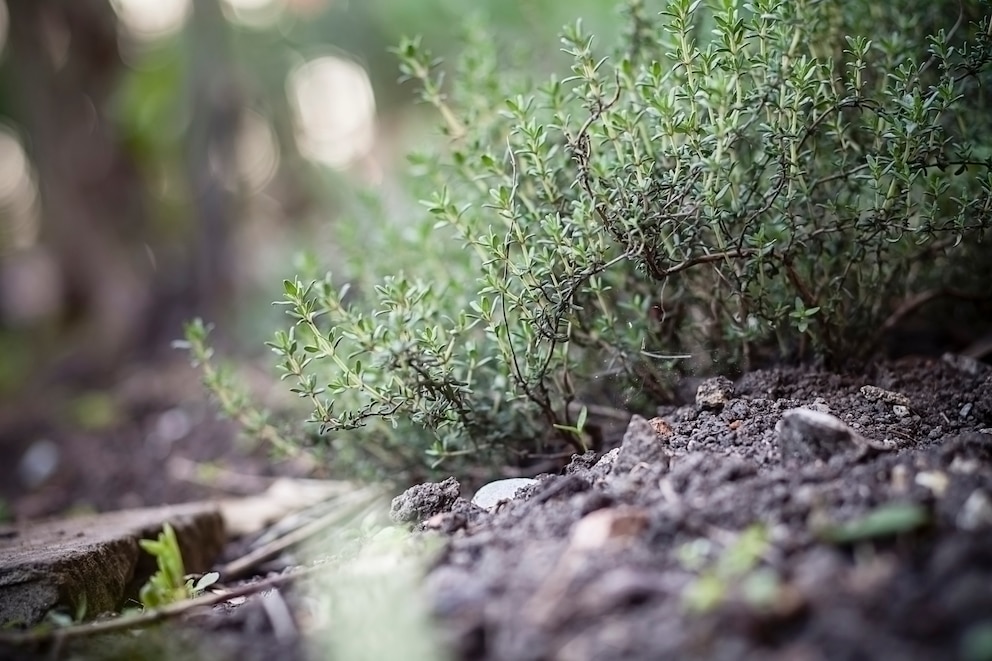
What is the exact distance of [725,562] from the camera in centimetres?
118

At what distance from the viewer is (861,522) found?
3.92 ft

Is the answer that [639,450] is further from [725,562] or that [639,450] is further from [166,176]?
[166,176]

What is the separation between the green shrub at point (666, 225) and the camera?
5.97ft

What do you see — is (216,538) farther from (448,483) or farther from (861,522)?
(861,522)

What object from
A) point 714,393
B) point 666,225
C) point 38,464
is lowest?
point 38,464

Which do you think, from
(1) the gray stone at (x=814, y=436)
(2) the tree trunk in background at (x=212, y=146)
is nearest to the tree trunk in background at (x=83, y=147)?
(2) the tree trunk in background at (x=212, y=146)

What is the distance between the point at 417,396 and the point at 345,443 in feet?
1.98

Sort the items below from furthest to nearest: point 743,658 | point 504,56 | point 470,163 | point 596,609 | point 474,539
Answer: point 504,56, point 470,163, point 474,539, point 596,609, point 743,658

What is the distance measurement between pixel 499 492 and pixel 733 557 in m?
0.78

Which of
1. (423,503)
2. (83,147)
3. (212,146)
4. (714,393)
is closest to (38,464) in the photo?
(212,146)

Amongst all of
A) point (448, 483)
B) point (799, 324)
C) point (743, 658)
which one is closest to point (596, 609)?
point (743, 658)

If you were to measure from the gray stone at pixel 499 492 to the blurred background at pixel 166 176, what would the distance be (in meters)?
1.77

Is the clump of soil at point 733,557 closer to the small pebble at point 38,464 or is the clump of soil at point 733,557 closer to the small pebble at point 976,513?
the small pebble at point 976,513

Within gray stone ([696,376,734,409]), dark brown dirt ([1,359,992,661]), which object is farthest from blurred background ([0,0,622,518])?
dark brown dirt ([1,359,992,661])
